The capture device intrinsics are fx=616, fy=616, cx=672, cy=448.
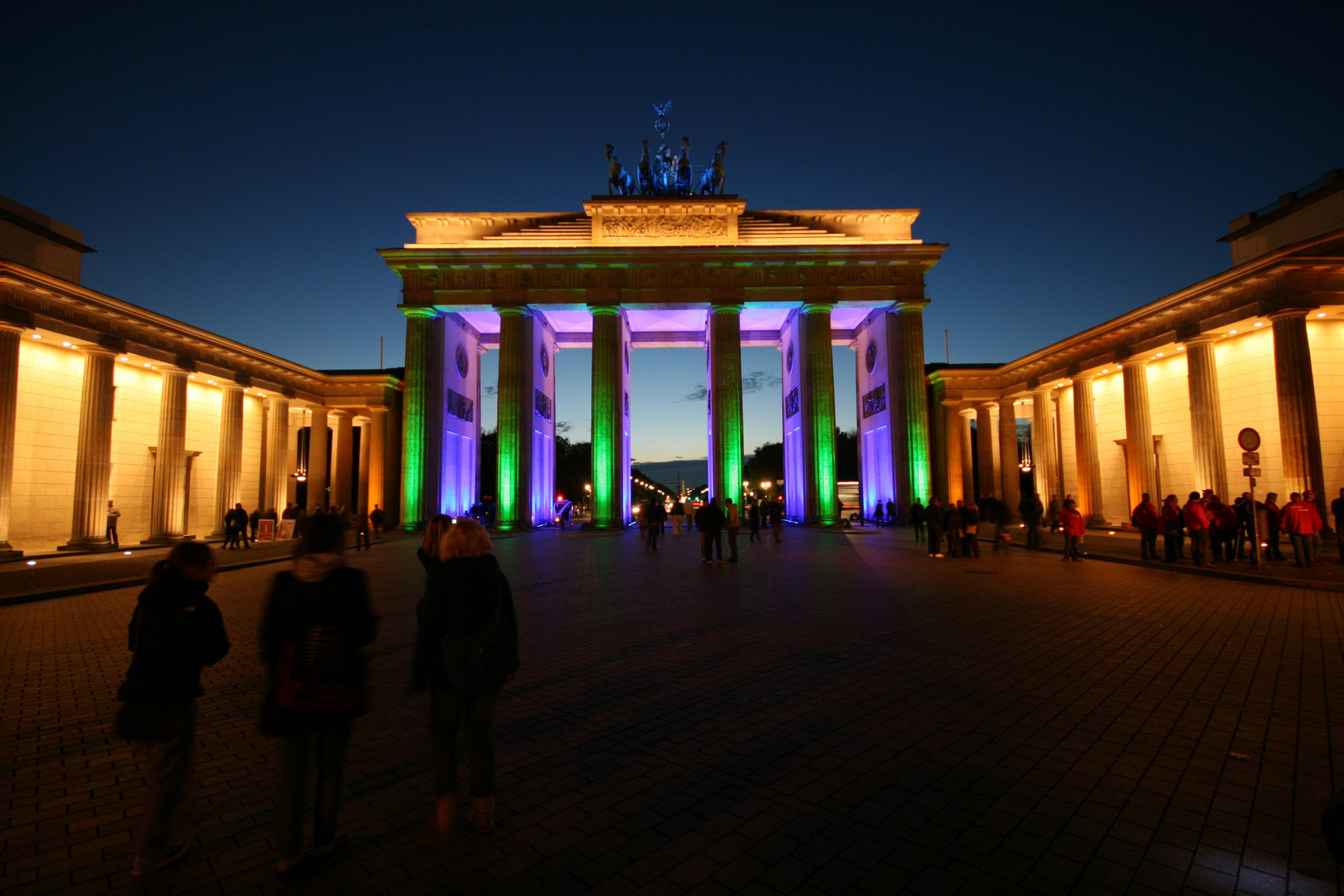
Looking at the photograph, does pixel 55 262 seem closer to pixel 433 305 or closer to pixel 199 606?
pixel 433 305

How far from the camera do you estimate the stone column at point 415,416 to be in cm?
3372

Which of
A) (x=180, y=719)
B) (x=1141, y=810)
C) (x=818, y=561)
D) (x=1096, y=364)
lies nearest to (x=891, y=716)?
(x=1141, y=810)

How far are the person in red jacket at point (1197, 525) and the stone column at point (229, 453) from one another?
3590 centimetres

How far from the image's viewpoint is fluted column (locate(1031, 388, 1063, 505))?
113 feet

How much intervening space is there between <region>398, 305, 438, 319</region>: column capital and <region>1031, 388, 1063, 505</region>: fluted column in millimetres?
33876

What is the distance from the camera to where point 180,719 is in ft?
10.4

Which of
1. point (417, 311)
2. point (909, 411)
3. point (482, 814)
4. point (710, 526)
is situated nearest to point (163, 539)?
point (417, 311)

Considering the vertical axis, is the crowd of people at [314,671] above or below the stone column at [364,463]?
below

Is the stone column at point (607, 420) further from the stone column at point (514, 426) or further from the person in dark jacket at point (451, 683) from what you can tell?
the person in dark jacket at point (451, 683)

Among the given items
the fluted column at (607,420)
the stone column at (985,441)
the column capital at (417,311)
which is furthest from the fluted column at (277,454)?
the stone column at (985,441)

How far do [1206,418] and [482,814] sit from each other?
2763 cm

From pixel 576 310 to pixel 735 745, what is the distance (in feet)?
113

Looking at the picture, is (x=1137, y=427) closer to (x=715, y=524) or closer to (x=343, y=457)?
(x=715, y=524)

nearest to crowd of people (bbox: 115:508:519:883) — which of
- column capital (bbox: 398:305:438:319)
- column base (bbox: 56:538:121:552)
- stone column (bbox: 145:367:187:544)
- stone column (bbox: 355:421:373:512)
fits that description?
column base (bbox: 56:538:121:552)
